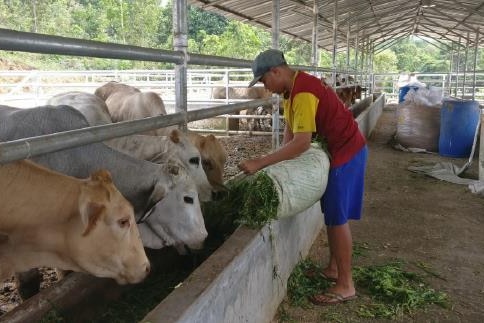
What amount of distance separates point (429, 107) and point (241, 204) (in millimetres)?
7735

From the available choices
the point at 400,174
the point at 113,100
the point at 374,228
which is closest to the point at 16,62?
the point at 113,100

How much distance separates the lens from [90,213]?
214 cm

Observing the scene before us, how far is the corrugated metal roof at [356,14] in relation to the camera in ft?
32.3

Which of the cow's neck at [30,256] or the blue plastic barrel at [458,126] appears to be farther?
the blue plastic barrel at [458,126]

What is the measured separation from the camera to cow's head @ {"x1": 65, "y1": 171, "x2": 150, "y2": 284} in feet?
7.15

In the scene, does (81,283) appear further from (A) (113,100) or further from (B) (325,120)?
(A) (113,100)

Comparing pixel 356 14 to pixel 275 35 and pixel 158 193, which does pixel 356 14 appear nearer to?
pixel 275 35

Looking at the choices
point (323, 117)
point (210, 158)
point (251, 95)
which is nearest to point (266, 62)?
point (323, 117)

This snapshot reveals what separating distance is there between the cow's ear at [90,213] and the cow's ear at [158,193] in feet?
2.72

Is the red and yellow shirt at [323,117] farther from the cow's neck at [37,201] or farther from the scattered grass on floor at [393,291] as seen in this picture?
the cow's neck at [37,201]

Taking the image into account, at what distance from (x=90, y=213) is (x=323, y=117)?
71.0 inches

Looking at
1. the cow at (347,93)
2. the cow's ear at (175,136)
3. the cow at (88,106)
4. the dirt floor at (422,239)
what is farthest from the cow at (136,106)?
the cow at (347,93)

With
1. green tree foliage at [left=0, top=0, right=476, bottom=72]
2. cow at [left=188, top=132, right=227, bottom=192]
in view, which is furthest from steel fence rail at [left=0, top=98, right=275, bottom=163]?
green tree foliage at [left=0, top=0, right=476, bottom=72]

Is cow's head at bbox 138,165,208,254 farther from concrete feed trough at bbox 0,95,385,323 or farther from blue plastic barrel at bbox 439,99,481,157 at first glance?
blue plastic barrel at bbox 439,99,481,157
